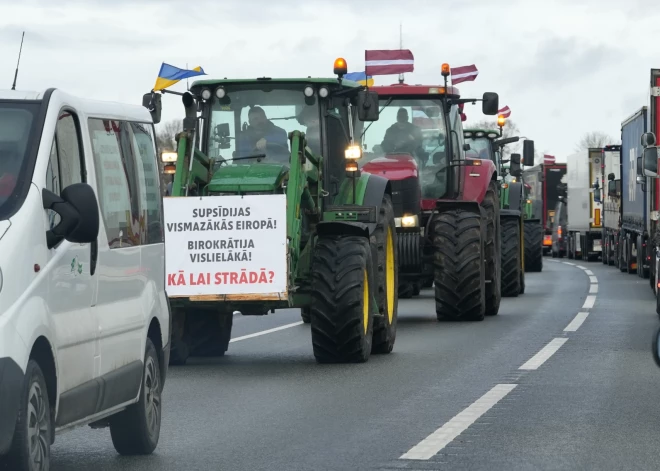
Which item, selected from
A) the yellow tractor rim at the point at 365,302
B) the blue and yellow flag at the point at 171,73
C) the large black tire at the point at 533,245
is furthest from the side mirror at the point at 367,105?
the large black tire at the point at 533,245

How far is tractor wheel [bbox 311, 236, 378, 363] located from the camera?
15.3 metres

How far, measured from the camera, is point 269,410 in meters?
11.9

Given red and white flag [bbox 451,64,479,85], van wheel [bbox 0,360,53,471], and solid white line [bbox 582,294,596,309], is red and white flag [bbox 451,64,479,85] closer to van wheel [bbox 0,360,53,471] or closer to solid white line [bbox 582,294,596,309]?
Result: solid white line [bbox 582,294,596,309]

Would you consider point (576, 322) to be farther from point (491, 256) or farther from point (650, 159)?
point (650, 159)

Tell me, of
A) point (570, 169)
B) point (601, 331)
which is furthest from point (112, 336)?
point (570, 169)

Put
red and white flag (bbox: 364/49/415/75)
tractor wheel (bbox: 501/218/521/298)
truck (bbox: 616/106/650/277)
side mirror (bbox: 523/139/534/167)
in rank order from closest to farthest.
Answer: red and white flag (bbox: 364/49/415/75), tractor wheel (bbox: 501/218/521/298), side mirror (bbox: 523/139/534/167), truck (bbox: 616/106/650/277)

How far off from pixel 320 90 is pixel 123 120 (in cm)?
717

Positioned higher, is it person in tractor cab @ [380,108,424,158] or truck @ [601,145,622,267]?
person in tractor cab @ [380,108,424,158]

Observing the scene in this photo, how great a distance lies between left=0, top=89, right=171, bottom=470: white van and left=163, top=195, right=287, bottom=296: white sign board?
5.07 m

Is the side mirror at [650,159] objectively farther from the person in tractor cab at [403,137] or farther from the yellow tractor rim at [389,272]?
the yellow tractor rim at [389,272]

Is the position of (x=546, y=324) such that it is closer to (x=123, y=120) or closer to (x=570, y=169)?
(x=123, y=120)

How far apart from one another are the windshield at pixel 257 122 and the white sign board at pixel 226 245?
97cm

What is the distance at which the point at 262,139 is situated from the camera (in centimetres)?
1625

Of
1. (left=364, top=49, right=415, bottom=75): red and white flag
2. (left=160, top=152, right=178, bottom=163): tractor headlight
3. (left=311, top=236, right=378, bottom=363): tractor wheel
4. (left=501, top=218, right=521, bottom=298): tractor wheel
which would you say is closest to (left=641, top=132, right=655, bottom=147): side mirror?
(left=501, top=218, right=521, bottom=298): tractor wheel
